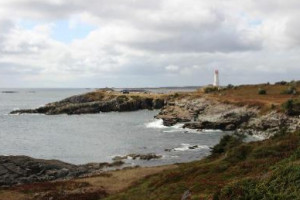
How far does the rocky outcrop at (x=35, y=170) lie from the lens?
50.0 meters

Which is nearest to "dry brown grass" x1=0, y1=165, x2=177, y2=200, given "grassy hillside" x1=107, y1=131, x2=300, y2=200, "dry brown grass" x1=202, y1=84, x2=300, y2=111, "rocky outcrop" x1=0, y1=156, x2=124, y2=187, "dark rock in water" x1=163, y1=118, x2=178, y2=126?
"grassy hillside" x1=107, y1=131, x2=300, y2=200

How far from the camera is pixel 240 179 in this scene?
24547 millimetres

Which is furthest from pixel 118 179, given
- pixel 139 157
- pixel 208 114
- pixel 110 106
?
pixel 110 106

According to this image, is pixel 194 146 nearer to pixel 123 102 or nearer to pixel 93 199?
pixel 93 199

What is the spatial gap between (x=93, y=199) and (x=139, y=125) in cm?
7335

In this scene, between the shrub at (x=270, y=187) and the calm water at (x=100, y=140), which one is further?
the calm water at (x=100, y=140)

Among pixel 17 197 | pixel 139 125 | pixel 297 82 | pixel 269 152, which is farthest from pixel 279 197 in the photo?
pixel 297 82

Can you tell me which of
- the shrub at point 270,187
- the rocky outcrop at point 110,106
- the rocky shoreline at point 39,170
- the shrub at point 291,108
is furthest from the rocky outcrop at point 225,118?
the shrub at point 270,187

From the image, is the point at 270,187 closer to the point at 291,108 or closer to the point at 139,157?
the point at 139,157

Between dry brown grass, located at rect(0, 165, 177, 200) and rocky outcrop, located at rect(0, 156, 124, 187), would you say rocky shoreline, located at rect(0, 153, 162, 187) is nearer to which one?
rocky outcrop, located at rect(0, 156, 124, 187)

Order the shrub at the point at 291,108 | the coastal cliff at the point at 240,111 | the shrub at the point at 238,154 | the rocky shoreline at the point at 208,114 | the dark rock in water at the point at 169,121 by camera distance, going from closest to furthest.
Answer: the shrub at the point at 238,154 → the rocky shoreline at the point at 208,114 → the coastal cliff at the point at 240,111 → the shrub at the point at 291,108 → the dark rock in water at the point at 169,121

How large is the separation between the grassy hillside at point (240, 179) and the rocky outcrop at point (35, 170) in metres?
14.9

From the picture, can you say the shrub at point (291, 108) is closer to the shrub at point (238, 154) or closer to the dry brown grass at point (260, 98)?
the dry brown grass at point (260, 98)

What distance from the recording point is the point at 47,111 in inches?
6319
